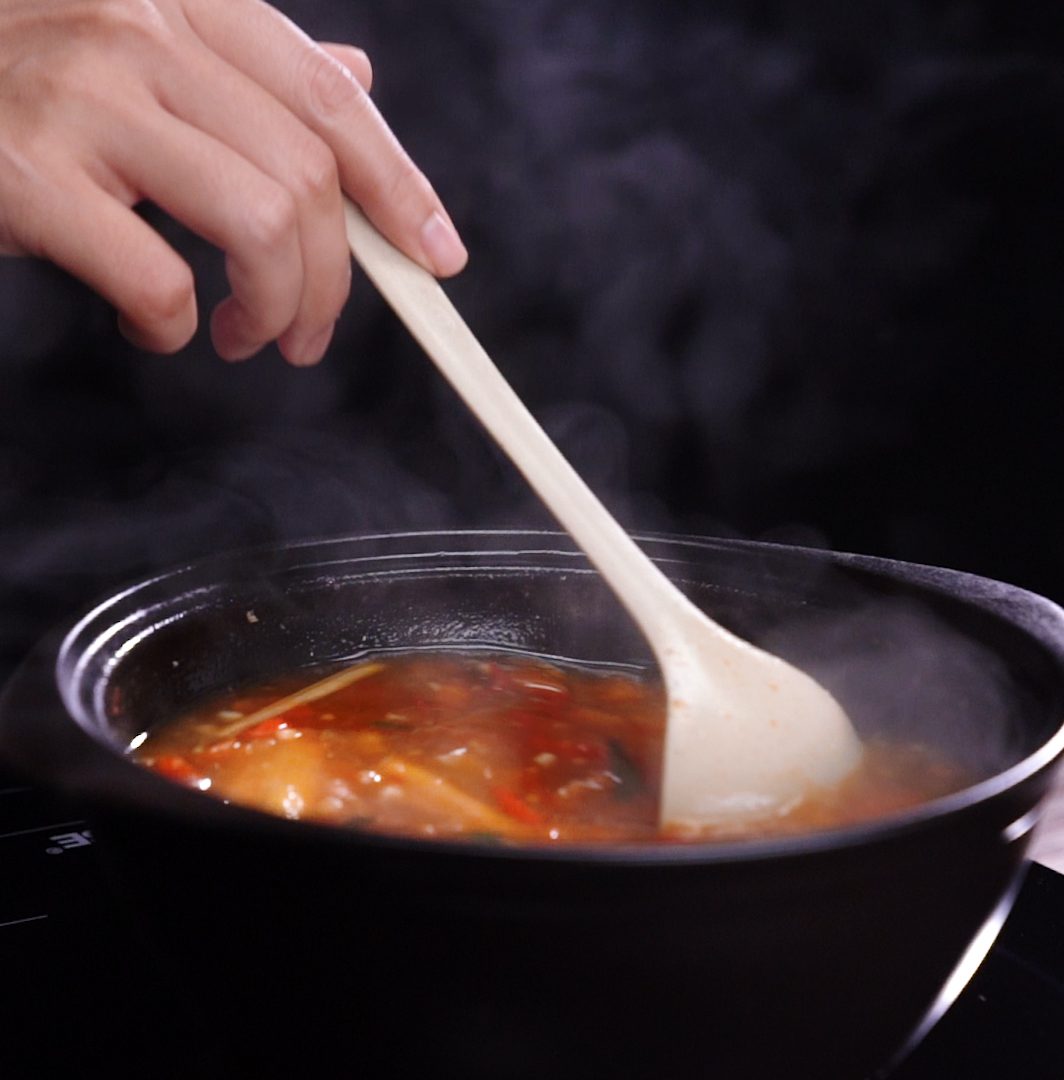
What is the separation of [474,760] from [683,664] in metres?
0.19

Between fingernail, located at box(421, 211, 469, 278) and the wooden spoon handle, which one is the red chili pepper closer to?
the wooden spoon handle

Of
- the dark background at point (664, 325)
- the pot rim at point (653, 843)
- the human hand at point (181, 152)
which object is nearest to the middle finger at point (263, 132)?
the human hand at point (181, 152)

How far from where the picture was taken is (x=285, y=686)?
49.1 inches

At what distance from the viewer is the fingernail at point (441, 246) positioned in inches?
42.5

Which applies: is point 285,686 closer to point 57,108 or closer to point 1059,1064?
point 57,108

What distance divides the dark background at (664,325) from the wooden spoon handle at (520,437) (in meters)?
0.80

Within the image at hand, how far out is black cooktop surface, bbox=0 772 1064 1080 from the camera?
Result: 0.90 m

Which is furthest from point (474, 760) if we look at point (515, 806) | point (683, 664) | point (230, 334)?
point (230, 334)

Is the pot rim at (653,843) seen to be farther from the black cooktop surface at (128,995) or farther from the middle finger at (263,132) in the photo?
the middle finger at (263,132)

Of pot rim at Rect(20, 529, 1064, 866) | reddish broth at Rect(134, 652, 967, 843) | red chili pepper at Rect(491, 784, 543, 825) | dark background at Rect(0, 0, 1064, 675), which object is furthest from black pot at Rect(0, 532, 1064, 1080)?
dark background at Rect(0, 0, 1064, 675)

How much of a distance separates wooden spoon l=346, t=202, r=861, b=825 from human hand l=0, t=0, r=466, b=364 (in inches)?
3.1

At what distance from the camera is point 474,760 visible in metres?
1.06

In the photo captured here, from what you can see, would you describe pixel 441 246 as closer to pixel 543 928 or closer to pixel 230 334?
pixel 230 334

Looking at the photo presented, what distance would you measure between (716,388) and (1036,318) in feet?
1.68
